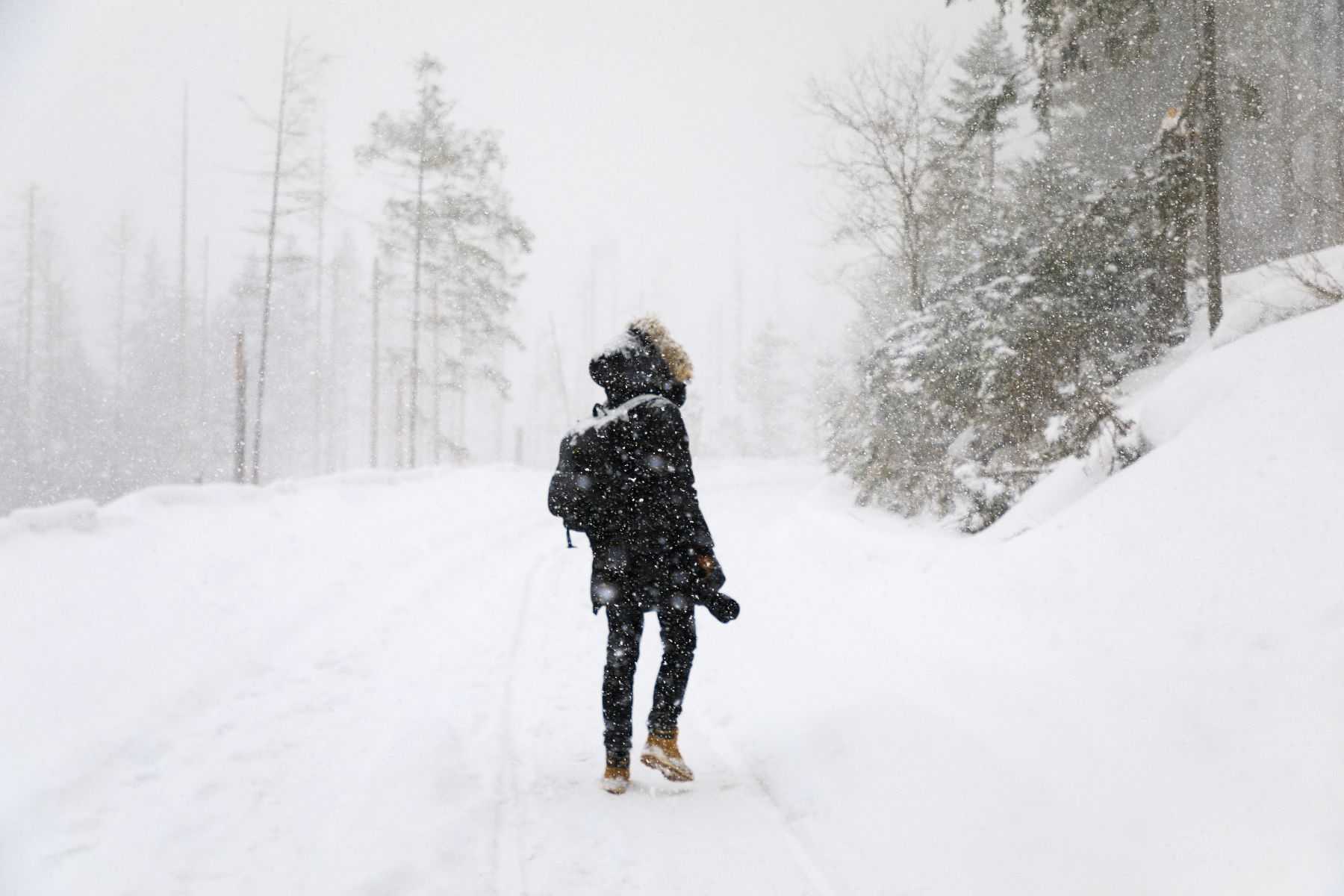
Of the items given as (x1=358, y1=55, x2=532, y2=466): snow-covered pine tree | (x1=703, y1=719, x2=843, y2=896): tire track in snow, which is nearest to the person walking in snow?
(x1=703, y1=719, x2=843, y2=896): tire track in snow

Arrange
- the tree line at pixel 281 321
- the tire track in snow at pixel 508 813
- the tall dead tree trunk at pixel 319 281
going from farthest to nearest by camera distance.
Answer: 1. the tall dead tree trunk at pixel 319 281
2. the tree line at pixel 281 321
3. the tire track in snow at pixel 508 813

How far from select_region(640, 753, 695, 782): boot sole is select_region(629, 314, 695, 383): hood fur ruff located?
1.96 meters

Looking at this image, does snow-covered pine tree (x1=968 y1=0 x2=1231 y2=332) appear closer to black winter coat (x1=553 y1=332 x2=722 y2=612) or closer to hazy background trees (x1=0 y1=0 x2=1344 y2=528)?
hazy background trees (x1=0 y1=0 x2=1344 y2=528)

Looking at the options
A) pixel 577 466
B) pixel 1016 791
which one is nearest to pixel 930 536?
pixel 1016 791

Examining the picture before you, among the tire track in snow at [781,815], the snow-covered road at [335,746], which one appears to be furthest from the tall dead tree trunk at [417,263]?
the tire track in snow at [781,815]

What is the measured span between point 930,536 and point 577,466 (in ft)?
18.4

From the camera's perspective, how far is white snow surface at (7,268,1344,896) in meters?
2.87

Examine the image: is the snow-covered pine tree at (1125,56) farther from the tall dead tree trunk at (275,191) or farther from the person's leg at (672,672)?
the tall dead tree trunk at (275,191)

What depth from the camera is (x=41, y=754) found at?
3.48 meters

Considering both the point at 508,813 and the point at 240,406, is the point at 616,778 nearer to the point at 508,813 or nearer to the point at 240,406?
the point at 508,813

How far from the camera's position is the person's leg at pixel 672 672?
373 centimetres

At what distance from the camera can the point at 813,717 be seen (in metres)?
4.38

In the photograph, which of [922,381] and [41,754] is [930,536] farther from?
[41,754]

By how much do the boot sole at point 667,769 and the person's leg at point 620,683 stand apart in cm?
11
